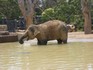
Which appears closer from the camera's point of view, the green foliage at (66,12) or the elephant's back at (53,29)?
the elephant's back at (53,29)

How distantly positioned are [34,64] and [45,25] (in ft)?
25.5

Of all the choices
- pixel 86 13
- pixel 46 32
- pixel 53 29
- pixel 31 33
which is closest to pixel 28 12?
pixel 86 13

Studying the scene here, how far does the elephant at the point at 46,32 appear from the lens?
15.7 metres

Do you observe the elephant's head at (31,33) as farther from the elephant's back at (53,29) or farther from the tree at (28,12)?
the tree at (28,12)

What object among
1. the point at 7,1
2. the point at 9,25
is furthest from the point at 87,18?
the point at 7,1

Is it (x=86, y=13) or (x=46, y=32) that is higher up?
(x=46, y=32)

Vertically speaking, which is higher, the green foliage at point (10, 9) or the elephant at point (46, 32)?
the elephant at point (46, 32)

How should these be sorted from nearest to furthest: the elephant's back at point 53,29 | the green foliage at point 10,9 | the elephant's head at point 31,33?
1. the elephant's head at point 31,33
2. the elephant's back at point 53,29
3. the green foliage at point 10,9

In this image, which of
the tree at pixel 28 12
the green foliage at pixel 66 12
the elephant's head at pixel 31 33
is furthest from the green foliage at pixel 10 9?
the elephant's head at pixel 31 33

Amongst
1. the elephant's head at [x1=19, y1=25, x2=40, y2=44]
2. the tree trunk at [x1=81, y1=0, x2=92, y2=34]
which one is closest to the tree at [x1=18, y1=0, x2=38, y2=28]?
the tree trunk at [x1=81, y1=0, x2=92, y2=34]

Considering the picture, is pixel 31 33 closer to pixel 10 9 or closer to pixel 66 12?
pixel 66 12

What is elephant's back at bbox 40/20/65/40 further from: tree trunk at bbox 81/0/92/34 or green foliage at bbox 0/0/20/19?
green foliage at bbox 0/0/20/19

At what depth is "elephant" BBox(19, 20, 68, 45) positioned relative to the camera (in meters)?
15.7

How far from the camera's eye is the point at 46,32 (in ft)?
52.7
